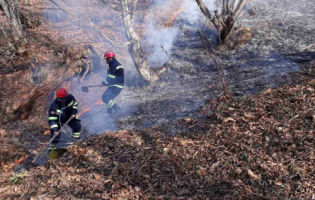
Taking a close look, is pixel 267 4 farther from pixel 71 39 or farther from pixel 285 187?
pixel 285 187

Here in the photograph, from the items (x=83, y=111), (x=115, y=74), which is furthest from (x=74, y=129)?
(x=115, y=74)

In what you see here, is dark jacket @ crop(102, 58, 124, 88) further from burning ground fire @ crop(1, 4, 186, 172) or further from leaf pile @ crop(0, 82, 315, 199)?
leaf pile @ crop(0, 82, 315, 199)

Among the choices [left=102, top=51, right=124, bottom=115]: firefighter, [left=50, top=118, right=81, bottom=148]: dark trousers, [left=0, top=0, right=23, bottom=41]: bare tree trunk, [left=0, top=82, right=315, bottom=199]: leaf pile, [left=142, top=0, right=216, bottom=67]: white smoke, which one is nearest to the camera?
[left=0, top=82, right=315, bottom=199]: leaf pile

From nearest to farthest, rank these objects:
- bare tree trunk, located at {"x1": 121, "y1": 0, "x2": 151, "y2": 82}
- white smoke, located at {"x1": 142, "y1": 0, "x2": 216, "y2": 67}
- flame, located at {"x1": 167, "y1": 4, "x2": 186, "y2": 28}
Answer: bare tree trunk, located at {"x1": 121, "y1": 0, "x2": 151, "y2": 82} < white smoke, located at {"x1": 142, "y1": 0, "x2": 216, "y2": 67} < flame, located at {"x1": 167, "y1": 4, "x2": 186, "y2": 28}

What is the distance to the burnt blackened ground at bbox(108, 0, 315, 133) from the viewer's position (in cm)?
661

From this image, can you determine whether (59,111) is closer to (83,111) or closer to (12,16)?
(83,111)

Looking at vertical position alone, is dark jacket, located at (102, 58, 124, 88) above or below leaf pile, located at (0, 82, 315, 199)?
above

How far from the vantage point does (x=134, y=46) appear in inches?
320

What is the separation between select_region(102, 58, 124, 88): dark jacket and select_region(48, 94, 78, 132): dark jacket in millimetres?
1498

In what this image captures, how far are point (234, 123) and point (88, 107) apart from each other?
211 inches

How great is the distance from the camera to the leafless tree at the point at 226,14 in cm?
877

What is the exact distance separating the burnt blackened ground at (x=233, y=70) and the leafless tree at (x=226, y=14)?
0.94 meters

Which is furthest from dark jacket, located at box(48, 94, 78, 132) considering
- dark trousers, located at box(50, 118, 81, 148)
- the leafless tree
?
the leafless tree

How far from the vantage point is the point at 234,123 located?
14.7ft
